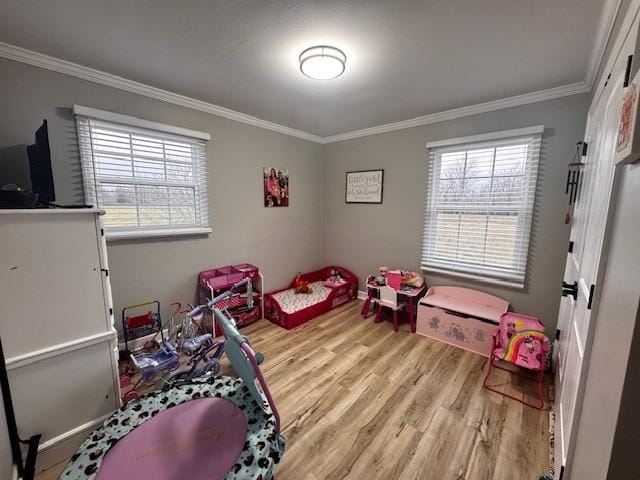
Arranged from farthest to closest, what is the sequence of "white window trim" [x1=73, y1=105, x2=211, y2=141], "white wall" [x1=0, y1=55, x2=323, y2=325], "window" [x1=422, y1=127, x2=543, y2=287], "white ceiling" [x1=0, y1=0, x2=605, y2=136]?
"window" [x1=422, y1=127, x2=543, y2=287] < "white window trim" [x1=73, y1=105, x2=211, y2=141] < "white wall" [x1=0, y1=55, x2=323, y2=325] < "white ceiling" [x1=0, y1=0, x2=605, y2=136]

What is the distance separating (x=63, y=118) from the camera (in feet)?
6.59

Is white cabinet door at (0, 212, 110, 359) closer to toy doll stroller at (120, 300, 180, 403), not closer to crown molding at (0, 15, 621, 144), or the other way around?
toy doll stroller at (120, 300, 180, 403)

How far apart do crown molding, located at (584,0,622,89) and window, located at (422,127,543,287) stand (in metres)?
0.53

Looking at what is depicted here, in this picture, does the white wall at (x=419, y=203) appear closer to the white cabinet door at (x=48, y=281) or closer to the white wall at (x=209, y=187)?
the white wall at (x=209, y=187)

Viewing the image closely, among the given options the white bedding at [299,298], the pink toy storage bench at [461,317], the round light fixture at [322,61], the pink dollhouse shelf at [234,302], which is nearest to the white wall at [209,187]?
the white bedding at [299,298]

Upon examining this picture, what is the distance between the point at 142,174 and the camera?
7.95 feet

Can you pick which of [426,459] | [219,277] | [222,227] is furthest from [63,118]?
[426,459]

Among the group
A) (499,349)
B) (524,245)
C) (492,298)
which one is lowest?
(499,349)

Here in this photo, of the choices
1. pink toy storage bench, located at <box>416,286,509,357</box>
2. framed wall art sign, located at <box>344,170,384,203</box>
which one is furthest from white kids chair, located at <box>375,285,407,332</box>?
framed wall art sign, located at <box>344,170,384,203</box>

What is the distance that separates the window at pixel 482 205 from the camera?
2508mm

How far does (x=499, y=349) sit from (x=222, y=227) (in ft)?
9.65

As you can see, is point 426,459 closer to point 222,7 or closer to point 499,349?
point 499,349

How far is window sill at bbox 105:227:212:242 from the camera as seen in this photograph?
2.26 m

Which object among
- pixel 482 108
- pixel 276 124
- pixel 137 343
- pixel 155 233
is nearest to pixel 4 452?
pixel 137 343
